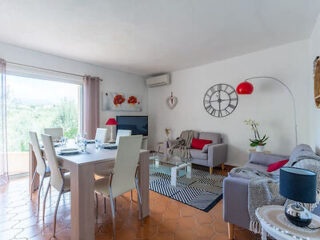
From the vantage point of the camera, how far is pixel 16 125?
11.1 ft

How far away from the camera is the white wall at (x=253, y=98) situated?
3143mm

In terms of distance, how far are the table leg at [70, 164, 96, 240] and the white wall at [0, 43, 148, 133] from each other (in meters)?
3.03

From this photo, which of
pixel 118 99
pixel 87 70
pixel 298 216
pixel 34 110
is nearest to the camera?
pixel 298 216

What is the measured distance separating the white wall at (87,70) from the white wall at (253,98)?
1.18 m

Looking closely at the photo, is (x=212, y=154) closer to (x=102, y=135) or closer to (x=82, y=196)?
(x=102, y=135)

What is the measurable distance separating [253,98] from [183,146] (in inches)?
74.3

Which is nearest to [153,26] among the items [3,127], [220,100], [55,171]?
[55,171]

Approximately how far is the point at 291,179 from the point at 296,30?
2.85 meters

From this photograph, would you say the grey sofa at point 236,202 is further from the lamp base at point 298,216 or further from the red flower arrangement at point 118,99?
the red flower arrangement at point 118,99

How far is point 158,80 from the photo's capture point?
16.9ft

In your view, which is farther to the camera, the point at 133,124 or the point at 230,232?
the point at 133,124

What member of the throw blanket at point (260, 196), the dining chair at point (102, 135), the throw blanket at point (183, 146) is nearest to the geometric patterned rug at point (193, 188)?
the throw blanket at point (183, 146)

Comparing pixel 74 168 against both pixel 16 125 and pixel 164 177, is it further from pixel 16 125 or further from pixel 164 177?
pixel 16 125

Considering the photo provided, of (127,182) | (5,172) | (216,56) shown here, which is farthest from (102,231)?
(216,56)
